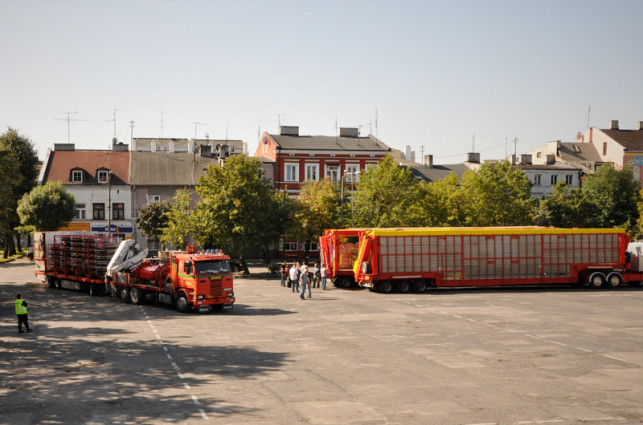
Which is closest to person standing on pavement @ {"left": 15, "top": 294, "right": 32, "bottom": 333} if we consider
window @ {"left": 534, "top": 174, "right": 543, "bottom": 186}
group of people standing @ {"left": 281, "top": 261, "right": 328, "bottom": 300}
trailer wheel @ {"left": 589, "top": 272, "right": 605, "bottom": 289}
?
group of people standing @ {"left": 281, "top": 261, "right": 328, "bottom": 300}

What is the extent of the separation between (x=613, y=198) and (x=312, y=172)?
1302 inches

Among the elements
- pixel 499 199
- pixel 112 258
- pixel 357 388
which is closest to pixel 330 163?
pixel 499 199

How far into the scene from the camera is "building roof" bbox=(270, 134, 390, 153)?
76.9 meters

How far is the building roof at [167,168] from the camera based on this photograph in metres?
74.8

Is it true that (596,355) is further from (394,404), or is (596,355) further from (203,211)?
(203,211)

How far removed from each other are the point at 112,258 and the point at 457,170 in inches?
2398

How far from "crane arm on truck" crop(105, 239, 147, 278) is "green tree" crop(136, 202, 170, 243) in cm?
3084

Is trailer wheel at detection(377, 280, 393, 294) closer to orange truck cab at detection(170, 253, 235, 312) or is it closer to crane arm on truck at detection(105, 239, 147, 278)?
orange truck cab at detection(170, 253, 235, 312)

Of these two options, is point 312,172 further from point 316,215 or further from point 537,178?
point 537,178

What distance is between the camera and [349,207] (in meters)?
59.2

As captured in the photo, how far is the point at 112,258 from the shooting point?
3784cm

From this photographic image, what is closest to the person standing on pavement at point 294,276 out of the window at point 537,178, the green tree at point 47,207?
the green tree at point 47,207

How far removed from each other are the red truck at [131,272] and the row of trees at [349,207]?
11.3m

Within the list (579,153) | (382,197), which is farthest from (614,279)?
(579,153)
